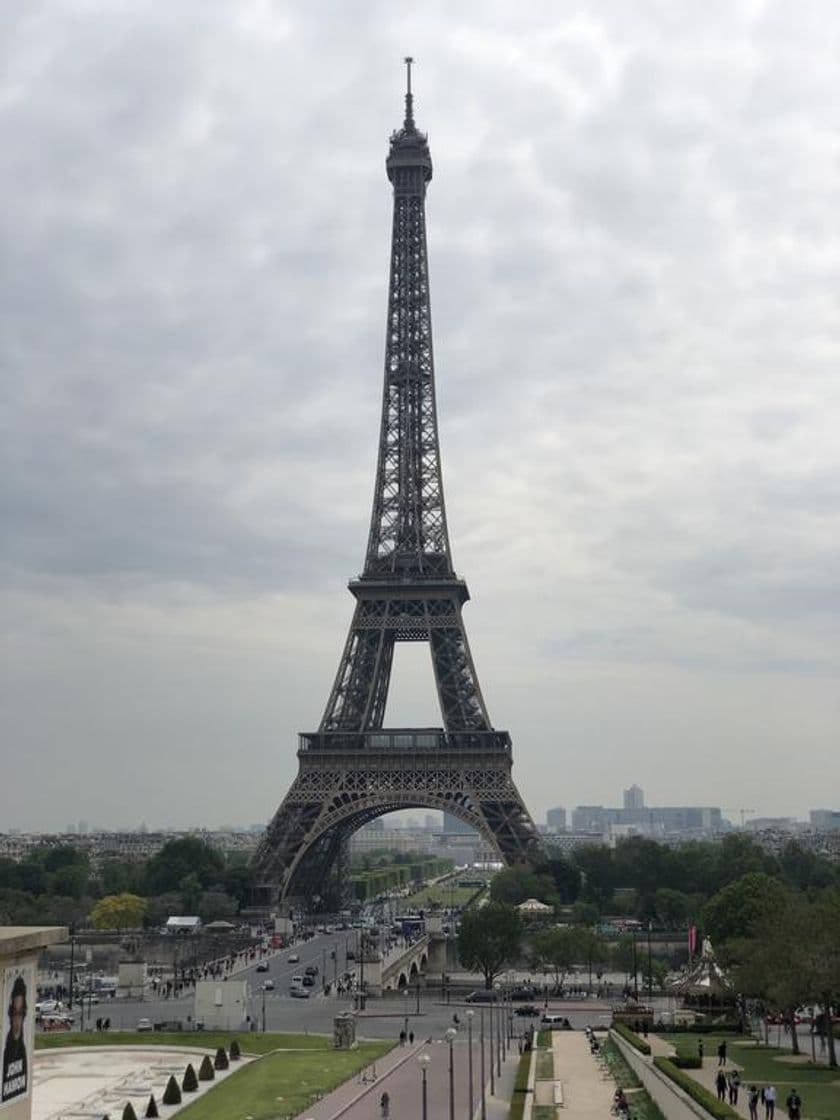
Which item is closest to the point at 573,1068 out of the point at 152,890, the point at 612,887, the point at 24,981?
the point at 24,981

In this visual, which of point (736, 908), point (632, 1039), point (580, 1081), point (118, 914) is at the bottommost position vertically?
point (580, 1081)

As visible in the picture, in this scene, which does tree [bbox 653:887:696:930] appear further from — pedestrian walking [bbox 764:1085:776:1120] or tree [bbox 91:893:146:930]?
pedestrian walking [bbox 764:1085:776:1120]

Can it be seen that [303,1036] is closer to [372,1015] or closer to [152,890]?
[372,1015]

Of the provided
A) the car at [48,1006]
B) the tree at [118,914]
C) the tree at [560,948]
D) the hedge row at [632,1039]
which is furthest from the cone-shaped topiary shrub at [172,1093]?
the tree at [118,914]

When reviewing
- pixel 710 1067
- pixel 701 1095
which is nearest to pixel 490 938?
pixel 710 1067

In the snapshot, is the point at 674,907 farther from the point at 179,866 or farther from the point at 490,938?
the point at 179,866

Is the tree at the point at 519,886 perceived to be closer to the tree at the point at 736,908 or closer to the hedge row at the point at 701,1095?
the tree at the point at 736,908
